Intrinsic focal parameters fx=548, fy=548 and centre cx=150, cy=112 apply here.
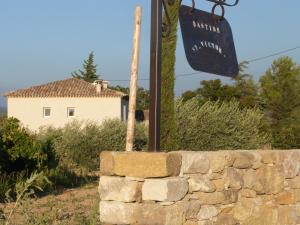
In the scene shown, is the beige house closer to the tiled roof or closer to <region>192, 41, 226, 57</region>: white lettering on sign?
the tiled roof

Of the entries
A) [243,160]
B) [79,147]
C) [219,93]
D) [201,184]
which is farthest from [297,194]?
[219,93]

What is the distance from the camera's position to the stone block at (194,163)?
4289 millimetres

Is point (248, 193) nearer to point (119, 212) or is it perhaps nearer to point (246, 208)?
point (246, 208)

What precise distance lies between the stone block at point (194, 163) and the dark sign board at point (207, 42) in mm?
914

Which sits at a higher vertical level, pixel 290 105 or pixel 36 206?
pixel 290 105

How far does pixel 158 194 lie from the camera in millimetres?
4047

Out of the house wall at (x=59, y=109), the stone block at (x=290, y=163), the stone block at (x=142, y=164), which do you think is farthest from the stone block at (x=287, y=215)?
the house wall at (x=59, y=109)

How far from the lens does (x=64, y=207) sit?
10016 mm

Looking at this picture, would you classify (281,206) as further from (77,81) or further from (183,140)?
(77,81)

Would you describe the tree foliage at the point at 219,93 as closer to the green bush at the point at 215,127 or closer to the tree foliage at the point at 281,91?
the tree foliage at the point at 281,91

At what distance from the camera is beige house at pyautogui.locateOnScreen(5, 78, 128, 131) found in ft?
136

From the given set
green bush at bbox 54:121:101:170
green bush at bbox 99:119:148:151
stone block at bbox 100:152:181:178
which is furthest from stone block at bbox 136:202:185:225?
green bush at bbox 99:119:148:151

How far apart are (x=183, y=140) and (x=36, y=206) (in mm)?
9691

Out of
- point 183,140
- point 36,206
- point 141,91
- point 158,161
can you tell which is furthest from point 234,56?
point 141,91
